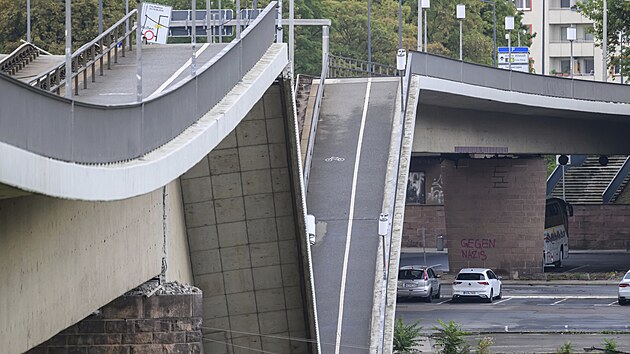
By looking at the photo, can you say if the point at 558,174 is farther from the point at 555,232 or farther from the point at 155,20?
the point at 155,20

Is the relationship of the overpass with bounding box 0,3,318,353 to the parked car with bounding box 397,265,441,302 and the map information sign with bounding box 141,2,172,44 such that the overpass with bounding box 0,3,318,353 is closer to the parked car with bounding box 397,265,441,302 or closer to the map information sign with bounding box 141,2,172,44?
the map information sign with bounding box 141,2,172,44

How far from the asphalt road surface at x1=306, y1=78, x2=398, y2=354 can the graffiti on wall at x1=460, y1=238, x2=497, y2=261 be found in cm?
1875

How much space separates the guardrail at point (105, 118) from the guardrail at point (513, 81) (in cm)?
2207

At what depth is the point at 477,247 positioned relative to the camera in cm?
6575

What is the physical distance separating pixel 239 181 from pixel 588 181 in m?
63.9

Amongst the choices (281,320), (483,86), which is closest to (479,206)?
(483,86)

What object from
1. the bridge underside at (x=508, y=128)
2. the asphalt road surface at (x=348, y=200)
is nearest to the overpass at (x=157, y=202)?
the asphalt road surface at (x=348, y=200)

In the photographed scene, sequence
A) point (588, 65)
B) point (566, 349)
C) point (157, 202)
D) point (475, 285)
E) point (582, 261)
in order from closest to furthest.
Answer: point (157, 202) → point (566, 349) → point (475, 285) → point (582, 261) → point (588, 65)

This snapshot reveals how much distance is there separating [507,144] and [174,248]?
Answer: 106 feet

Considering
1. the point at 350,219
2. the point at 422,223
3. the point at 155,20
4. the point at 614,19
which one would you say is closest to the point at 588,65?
the point at 422,223

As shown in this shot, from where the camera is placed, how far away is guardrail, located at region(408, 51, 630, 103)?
4750cm

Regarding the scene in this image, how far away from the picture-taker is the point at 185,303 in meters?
23.3

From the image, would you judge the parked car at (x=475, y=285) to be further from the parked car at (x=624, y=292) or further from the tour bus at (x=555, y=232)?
the tour bus at (x=555, y=232)

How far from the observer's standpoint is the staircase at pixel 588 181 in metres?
89.9
